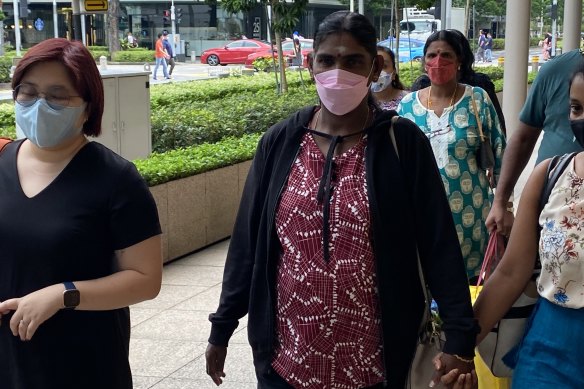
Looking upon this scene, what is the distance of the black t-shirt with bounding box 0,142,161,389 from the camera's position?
272 centimetres

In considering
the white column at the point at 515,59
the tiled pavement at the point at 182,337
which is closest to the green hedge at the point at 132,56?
the white column at the point at 515,59

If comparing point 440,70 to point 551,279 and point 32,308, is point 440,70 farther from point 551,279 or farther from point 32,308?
point 32,308

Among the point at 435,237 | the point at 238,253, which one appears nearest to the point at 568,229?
the point at 435,237

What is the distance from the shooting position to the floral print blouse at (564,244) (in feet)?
8.73

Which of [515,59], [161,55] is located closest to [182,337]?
[515,59]

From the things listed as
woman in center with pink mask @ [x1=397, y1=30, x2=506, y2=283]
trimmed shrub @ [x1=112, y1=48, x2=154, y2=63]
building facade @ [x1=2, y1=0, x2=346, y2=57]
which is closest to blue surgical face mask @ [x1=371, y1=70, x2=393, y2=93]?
A: woman in center with pink mask @ [x1=397, y1=30, x2=506, y2=283]

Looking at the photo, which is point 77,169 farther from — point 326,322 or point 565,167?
point 565,167

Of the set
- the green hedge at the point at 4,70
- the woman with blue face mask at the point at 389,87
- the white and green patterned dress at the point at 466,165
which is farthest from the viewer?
the green hedge at the point at 4,70

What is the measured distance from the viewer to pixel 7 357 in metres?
2.80

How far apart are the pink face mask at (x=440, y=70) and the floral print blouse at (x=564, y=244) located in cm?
276

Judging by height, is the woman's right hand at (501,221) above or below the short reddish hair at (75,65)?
below

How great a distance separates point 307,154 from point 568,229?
30.9 inches

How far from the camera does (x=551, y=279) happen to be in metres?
2.71

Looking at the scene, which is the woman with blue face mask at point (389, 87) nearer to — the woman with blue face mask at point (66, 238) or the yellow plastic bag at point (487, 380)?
the yellow plastic bag at point (487, 380)
